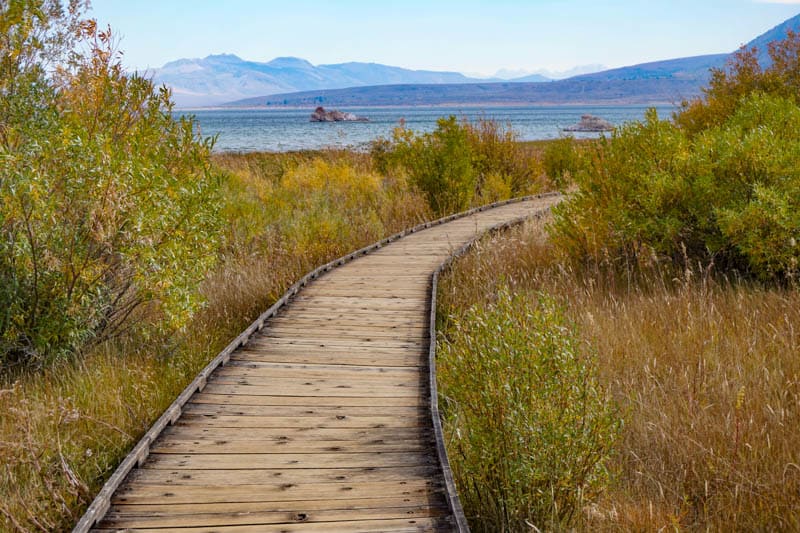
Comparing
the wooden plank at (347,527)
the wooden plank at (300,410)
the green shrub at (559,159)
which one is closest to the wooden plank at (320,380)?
the wooden plank at (300,410)

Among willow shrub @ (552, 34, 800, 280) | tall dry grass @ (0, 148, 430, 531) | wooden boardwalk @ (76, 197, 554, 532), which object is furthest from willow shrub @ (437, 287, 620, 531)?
willow shrub @ (552, 34, 800, 280)

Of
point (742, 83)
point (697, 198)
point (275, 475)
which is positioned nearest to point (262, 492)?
point (275, 475)

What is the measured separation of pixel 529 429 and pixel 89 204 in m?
4.27

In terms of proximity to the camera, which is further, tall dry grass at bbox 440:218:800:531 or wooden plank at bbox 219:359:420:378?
wooden plank at bbox 219:359:420:378

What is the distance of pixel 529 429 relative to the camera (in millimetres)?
4172

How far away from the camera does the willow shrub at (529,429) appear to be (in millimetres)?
4117

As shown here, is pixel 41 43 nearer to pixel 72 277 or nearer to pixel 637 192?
pixel 72 277

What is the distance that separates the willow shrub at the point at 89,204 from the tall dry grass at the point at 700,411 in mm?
3866

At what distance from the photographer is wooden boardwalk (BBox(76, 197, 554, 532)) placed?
148 inches

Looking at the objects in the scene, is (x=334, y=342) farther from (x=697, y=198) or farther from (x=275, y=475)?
(x=697, y=198)

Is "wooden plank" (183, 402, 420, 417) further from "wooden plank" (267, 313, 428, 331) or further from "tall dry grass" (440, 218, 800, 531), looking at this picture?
"wooden plank" (267, 313, 428, 331)

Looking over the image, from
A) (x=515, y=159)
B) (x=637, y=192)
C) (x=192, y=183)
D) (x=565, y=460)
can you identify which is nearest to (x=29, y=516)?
(x=565, y=460)

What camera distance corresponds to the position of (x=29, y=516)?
156 inches

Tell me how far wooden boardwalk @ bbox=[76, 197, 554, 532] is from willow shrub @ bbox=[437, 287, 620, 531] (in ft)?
1.12
